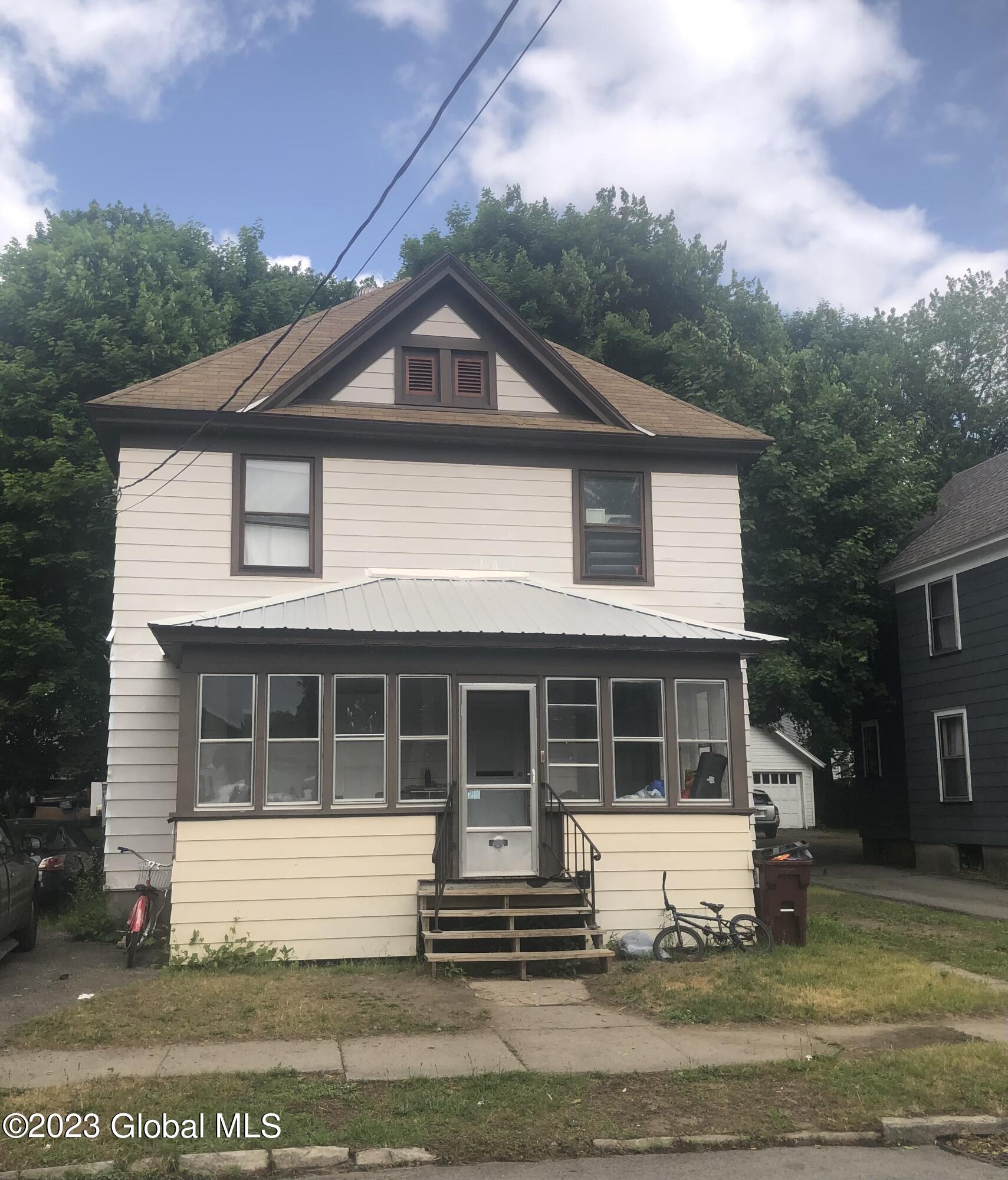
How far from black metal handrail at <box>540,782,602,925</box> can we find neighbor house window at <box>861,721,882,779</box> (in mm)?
15048

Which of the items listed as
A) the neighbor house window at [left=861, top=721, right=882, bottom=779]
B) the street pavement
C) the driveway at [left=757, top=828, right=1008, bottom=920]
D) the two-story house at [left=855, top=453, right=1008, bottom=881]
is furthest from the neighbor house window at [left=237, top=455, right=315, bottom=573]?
the neighbor house window at [left=861, top=721, right=882, bottom=779]

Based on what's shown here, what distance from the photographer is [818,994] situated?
10.1 meters

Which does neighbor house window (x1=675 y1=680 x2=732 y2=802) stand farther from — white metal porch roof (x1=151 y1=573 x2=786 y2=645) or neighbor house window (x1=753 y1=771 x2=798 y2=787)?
neighbor house window (x1=753 y1=771 x2=798 y2=787)

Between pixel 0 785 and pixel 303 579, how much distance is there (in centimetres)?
1243

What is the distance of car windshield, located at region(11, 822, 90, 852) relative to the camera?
1756cm

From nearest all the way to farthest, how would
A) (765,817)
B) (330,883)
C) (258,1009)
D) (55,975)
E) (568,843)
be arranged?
(258,1009) < (55,975) < (330,883) < (568,843) < (765,817)

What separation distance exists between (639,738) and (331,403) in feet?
19.9

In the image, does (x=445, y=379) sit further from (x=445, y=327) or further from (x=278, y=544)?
(x=278, y=544)

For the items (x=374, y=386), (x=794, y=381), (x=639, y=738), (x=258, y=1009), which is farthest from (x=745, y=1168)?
(x=794, y=381)

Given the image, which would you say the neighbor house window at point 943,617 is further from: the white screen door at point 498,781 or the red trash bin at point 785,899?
the white screen door at point 498,781

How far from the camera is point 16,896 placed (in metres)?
11.8

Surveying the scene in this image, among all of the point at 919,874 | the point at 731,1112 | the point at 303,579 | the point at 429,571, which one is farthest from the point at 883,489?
the point at 731,1112

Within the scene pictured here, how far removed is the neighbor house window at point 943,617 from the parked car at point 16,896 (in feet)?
54.6

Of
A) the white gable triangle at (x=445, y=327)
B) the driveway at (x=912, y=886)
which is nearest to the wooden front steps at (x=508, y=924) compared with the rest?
the driveway at (x=912, y=886)
